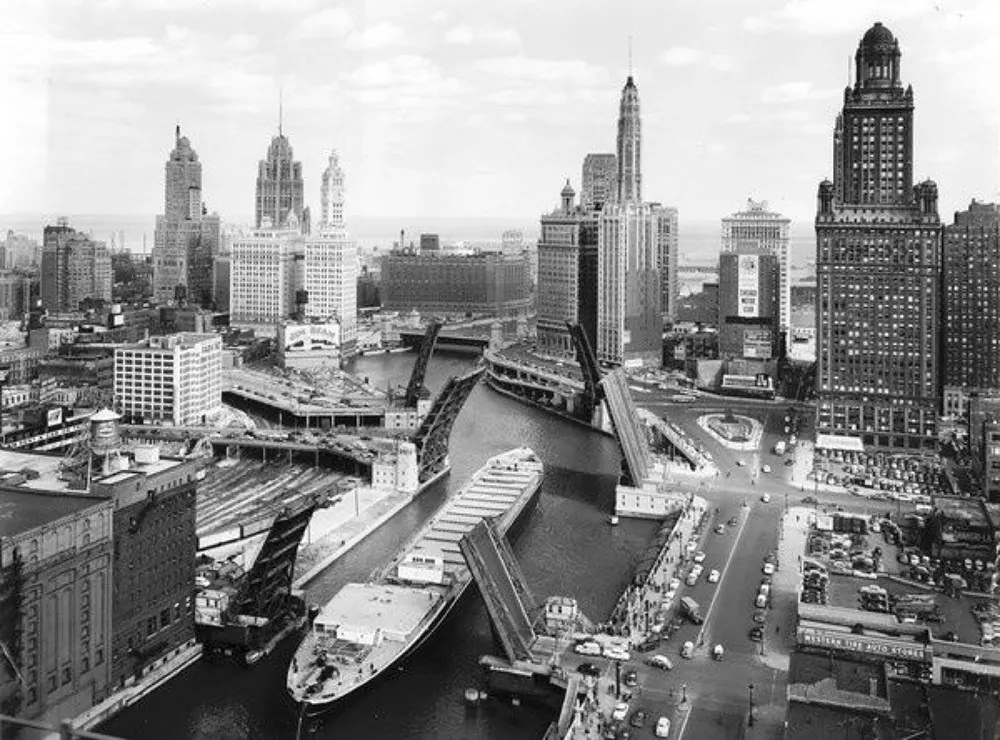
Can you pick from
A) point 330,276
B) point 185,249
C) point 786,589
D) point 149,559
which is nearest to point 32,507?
point 149,559

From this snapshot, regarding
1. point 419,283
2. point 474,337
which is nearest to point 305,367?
point 474,337

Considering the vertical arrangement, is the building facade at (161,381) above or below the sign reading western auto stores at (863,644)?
above

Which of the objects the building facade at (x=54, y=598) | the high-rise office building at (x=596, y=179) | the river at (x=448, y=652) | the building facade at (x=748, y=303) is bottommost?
the river at (x=448, y=652)

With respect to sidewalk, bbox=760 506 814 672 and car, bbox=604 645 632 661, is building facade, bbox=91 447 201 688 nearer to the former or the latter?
car, bbox=604 645 632 661

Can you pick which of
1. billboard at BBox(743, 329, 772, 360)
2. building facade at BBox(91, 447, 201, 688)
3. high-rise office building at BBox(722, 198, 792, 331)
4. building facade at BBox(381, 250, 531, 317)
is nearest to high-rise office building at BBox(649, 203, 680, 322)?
high-rise office building at BBox(722, 198, 792, 331)

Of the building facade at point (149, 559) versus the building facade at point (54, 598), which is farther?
the building facade at point (149, 559)

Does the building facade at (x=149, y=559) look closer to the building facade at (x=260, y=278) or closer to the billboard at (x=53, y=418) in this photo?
the billboard at (x=53, y=418)

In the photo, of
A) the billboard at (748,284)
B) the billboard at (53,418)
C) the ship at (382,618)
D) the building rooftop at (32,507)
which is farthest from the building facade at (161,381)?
the billboard at (748,284)
